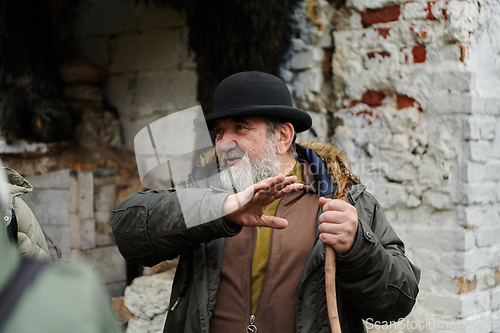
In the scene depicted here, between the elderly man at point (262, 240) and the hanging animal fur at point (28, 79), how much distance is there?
1857 millimetres

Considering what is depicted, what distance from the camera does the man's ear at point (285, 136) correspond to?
1.72 metres

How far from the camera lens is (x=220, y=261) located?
1451 millimetres

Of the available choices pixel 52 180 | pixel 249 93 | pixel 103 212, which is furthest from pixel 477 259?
pixel 52 180

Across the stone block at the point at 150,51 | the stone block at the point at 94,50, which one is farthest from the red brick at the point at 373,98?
the stone block at the point at 94,50

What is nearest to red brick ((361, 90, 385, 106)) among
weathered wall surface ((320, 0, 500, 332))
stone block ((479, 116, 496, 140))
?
weathered wall surface ((320, 0, 500, 332))

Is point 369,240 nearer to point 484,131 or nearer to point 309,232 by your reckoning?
point 309,232

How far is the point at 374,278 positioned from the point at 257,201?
1.46 feet

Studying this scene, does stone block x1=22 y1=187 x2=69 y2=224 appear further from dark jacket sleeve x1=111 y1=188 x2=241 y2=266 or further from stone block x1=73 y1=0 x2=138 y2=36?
dark jacket sleeve x1=111 y1=188 x2=241 y2=266

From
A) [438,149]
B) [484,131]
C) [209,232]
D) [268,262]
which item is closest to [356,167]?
[438,149]

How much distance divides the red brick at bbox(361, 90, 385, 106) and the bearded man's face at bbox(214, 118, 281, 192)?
93cm

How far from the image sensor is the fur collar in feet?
5.13

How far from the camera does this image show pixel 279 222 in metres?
1.30

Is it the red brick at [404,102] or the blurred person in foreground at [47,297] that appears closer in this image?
the blurred person in foreground at [47,297]

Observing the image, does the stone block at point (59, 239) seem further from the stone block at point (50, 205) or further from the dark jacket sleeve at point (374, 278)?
the dark jacket sleeve at point (374, 278)
